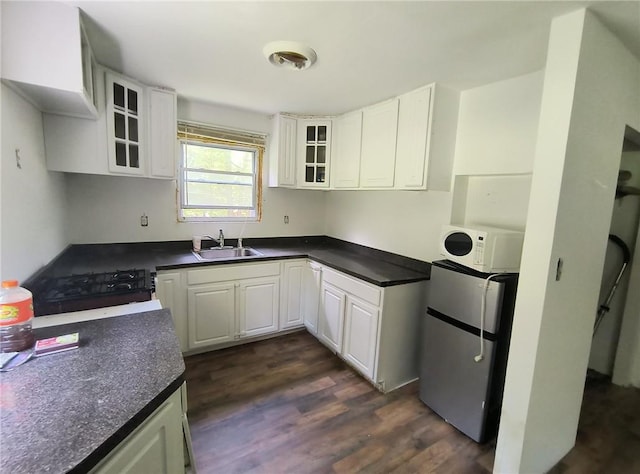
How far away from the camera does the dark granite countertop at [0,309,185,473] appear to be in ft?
2.13

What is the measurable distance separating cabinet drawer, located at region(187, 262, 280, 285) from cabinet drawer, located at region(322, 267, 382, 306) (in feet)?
1.75

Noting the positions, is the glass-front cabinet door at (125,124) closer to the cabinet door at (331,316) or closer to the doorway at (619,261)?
the cabinet door at (331,316)

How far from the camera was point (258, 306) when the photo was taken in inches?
110

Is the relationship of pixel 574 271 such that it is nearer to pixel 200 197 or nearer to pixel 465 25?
pixel 465 25

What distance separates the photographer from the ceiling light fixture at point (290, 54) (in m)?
1.56

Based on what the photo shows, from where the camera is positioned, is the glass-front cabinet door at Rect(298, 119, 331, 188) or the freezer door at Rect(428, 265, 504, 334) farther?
the glass-front cabinet door at Rect(298, 119, 331, 188)

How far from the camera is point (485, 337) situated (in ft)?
5.49

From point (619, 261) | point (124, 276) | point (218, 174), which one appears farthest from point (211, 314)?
point (619, 261)

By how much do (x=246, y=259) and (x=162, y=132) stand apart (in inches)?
49.1

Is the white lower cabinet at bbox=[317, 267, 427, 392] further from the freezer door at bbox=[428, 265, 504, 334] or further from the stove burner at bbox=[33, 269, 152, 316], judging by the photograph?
the stove burner at bbox=[33, 269, 152, 316]

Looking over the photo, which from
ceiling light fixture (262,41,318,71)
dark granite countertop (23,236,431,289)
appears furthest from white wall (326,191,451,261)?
ceiling light fixture (262,41,318,71)

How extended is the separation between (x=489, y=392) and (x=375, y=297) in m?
0.87

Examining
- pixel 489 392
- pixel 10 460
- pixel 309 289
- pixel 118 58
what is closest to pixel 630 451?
pixel 489 392

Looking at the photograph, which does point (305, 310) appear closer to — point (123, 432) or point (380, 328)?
point (380, 328)
